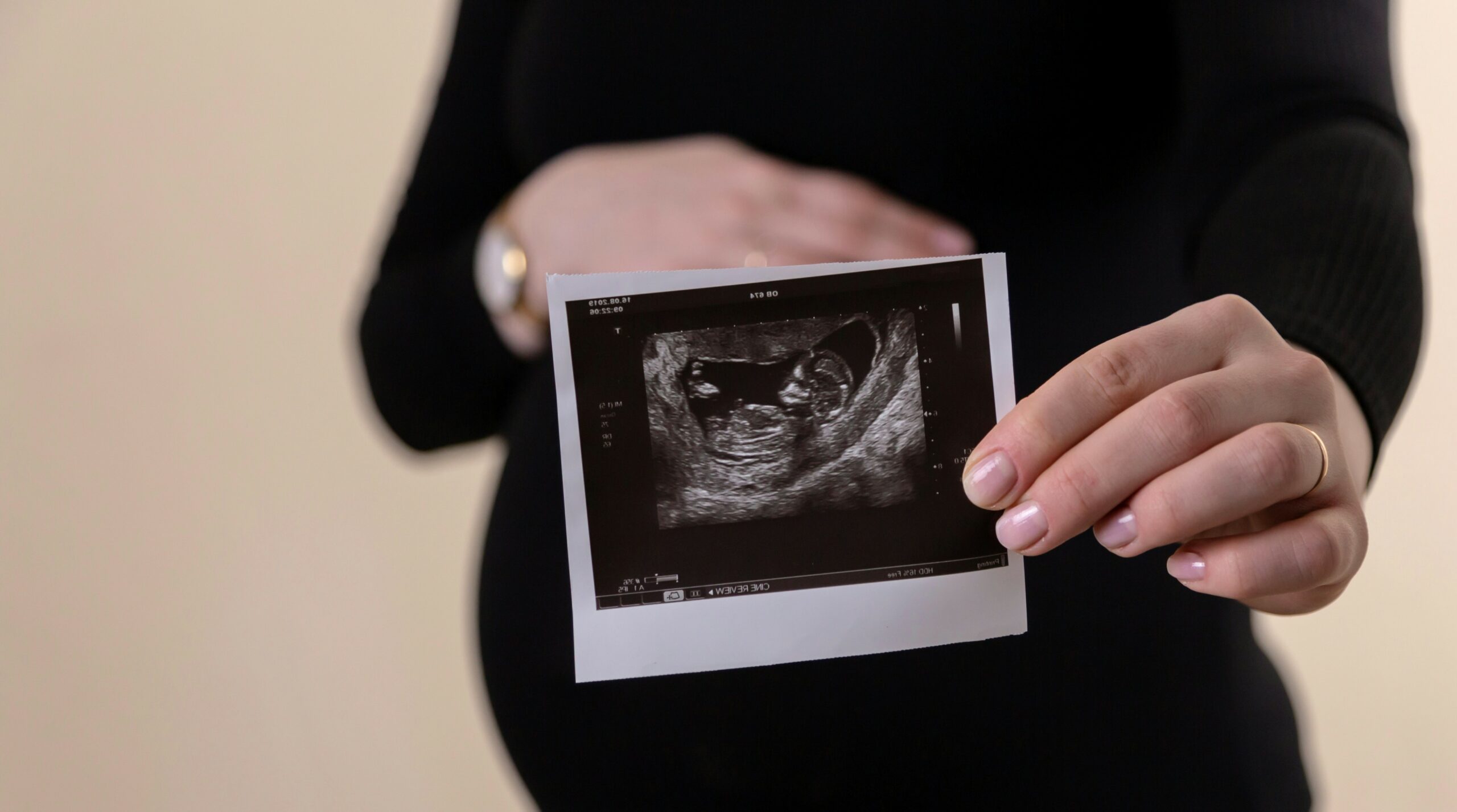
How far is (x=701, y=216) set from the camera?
626 millimetres

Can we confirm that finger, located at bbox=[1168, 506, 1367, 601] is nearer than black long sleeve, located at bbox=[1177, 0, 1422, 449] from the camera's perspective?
Yes

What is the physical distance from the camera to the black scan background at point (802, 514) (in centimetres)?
50

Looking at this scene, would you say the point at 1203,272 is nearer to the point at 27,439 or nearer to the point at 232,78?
the point at 232,78

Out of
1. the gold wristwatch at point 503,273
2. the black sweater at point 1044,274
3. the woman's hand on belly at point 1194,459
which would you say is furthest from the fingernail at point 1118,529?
the gold wristwatch at point 503,273

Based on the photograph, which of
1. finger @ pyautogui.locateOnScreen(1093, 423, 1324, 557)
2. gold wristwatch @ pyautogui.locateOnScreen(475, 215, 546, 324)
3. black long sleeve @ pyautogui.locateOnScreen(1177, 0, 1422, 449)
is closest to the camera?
finger @ pyautogui.locateOnScreen(1093, 423, 1324, 557)

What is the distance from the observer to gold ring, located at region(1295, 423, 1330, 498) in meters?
0.42

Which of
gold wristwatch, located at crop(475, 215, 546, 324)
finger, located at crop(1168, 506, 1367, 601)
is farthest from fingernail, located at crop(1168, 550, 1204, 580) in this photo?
gold wristwatch, located at crop(475, 215, 546, 324)

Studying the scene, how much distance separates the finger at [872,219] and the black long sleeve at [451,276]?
267 mm

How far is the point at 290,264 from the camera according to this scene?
128cm

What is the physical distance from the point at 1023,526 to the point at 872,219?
23 cm

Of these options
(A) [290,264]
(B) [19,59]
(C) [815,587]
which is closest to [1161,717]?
(C) [815,587]

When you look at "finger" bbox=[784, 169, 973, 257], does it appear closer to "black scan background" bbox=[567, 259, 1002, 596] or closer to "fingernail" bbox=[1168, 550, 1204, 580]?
"black scan background" bbox=[567, 259, 1002, 596]

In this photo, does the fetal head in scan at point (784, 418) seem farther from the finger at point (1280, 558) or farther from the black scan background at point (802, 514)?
the finger at point (1280, 558)

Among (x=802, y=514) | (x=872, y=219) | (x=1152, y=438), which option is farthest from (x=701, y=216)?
A: (x=1152, y=438)
